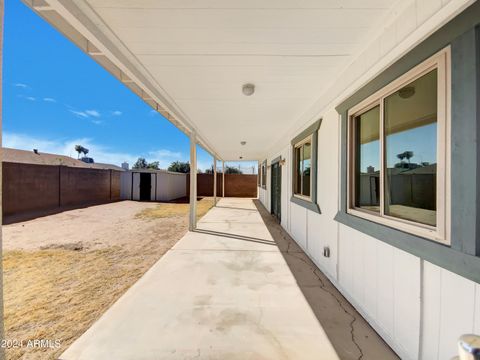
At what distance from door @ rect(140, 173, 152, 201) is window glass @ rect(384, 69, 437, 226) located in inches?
574

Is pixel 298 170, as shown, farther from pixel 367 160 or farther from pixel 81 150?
pixel 81 150

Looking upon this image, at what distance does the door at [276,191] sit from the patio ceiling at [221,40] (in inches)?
161

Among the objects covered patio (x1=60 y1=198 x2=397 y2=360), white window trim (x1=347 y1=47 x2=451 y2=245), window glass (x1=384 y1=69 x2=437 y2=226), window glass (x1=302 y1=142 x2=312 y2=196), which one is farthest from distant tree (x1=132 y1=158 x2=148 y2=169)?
white window trim (x1=347 y1=47 x2=451 y2=245)

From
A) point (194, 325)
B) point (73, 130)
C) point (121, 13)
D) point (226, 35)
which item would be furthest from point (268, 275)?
point (73, 130)

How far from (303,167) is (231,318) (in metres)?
3.37

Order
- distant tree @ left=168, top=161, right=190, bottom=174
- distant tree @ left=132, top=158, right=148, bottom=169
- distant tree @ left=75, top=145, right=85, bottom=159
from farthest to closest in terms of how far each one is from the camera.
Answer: distant tree @ left=75, top=145, right=85, bottom=159 < distant tree @ left=132, top=158, right=148, bottom=169 < distant tree @ left=168, top=161, right=190, bottom=174

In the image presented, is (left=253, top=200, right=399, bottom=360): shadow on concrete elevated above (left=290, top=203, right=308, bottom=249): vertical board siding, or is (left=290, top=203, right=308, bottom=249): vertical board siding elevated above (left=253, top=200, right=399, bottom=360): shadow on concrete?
(left=290, top=203, right=308, bottom=249): vertical board siding

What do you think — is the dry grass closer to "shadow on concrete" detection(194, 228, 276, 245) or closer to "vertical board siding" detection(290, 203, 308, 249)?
"shadow on concrete" detection(194, 228, 276, 245)

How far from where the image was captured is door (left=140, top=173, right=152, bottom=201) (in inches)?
567

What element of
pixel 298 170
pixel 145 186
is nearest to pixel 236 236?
pixel 298 170

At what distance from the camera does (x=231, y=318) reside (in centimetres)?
213

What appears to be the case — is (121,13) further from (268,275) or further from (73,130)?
(73,130)

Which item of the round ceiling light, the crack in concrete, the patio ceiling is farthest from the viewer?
Answer: the round ceiling light

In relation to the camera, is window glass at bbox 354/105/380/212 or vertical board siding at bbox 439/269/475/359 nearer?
vertical board siding at bbox 439/269/475/359
